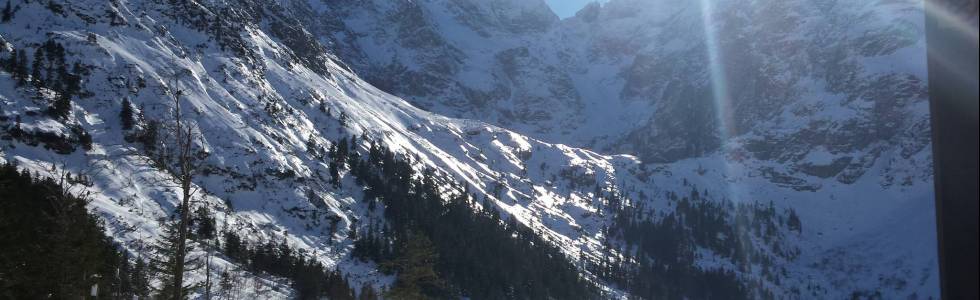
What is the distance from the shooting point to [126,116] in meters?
122

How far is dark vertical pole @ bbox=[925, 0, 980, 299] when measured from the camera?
13.9 feet

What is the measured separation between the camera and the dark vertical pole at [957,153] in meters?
4.24

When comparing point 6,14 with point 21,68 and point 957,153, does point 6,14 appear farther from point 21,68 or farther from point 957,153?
point 957,153

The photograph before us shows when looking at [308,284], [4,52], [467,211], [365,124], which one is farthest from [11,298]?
[365,124]

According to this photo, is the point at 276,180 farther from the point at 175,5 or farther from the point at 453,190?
the point at 175,5

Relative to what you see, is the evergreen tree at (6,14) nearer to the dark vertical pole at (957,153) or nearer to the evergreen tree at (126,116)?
the evergreen tree at (126,116)

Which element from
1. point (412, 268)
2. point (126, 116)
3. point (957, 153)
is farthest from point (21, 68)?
point (957, 153)

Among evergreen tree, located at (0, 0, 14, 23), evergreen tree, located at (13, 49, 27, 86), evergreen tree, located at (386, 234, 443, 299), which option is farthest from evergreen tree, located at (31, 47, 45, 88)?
evergreen tree, located at (386, 234, 443, 299)

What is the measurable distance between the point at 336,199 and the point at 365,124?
5384 cm

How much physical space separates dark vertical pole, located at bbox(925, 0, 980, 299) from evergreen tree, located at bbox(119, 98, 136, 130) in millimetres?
132338

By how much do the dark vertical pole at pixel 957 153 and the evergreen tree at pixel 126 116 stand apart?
5210 inches

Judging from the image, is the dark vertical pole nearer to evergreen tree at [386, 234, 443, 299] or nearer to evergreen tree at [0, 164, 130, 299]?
evergreen tree at [386, 234, 443, 299]

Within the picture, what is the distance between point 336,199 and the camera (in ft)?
473

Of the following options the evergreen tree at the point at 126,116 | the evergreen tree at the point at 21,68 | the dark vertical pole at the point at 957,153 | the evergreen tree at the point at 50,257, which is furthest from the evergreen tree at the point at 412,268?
the evergreen tree at the point at 21,68
